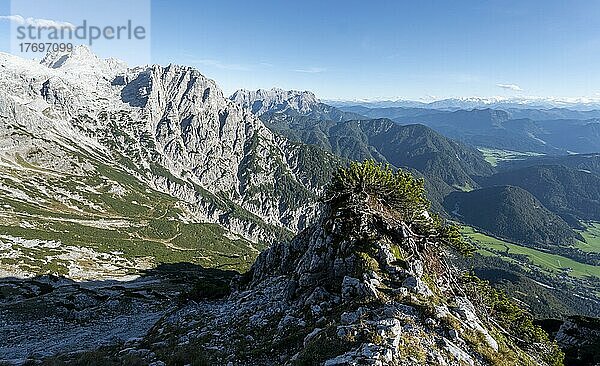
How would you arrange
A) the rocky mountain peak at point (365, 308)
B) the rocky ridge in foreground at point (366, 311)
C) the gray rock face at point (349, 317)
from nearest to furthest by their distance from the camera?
the gray rock face at point (349, 317), the rocky mountain peak at point (365, 308), the rocky ridge in foreground at point (366, 311)

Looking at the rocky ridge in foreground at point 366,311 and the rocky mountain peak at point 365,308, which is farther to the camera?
the rocky ridge in foreground at point 366,311

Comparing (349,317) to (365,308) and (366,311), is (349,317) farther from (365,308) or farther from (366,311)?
(365,308)

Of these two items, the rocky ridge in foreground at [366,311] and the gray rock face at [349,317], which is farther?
the rocky ridge in foreground at [366,311]

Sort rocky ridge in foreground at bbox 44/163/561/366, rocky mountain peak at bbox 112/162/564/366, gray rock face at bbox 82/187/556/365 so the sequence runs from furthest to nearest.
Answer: rocky ridge in foreground at bbox 44/163/561/366 < rocky mountain peak at bbox 112/162/564/366 < gray rock face at bbox 82/187/556/365

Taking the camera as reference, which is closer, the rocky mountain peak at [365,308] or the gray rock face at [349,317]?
the gray rock face at [349,317]

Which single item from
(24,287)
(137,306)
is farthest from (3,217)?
(137,306)

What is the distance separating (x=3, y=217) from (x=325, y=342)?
712 ft

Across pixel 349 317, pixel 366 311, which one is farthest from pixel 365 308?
pixel 349 317

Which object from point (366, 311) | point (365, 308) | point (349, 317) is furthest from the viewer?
point (365, 308)

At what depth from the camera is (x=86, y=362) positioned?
3120 cm

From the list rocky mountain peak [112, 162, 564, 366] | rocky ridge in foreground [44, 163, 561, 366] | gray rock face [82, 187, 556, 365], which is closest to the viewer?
gray rock face [82, 187, 556, 365]

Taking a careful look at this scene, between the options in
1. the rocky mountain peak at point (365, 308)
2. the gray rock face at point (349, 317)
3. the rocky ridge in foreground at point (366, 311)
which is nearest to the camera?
the gray rock face at point (349, 317)

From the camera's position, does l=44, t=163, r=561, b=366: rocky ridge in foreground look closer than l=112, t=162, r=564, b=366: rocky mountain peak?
No

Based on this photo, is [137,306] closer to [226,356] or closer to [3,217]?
[226,356]
